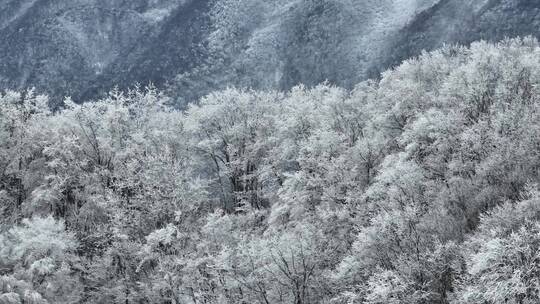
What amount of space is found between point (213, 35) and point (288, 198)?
280 feet

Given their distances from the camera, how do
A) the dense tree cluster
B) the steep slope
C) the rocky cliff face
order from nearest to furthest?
the dense tree cluster
the rocky cliff face
the steep slope

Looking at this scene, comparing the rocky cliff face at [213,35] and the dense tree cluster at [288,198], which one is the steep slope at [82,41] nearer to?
the rocky cliff face at [213,35]

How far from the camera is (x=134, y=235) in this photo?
1780 inches

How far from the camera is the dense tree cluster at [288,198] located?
107 feet

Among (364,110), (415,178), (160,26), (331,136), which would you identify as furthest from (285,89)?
(415,178)

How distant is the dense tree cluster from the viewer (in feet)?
107

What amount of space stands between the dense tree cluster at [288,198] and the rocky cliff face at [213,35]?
43.9 metres

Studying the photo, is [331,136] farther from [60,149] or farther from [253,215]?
[60,149]

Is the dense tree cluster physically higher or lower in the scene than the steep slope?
lower

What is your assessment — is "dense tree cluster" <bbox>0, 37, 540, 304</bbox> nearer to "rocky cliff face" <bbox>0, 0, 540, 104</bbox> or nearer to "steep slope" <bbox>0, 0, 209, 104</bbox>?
"rocky cliff face" <bbox>0, 0, 540, 104</bbox>

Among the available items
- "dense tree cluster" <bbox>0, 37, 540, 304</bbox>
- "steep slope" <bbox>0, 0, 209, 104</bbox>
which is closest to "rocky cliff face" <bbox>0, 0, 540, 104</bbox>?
"steep slope" <bbox>0, 0, 209, 104</bbox>

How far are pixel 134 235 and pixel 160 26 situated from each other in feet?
318

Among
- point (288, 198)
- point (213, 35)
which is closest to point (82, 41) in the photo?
point (213, 35)

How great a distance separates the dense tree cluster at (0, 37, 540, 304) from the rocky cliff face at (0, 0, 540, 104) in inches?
1729
